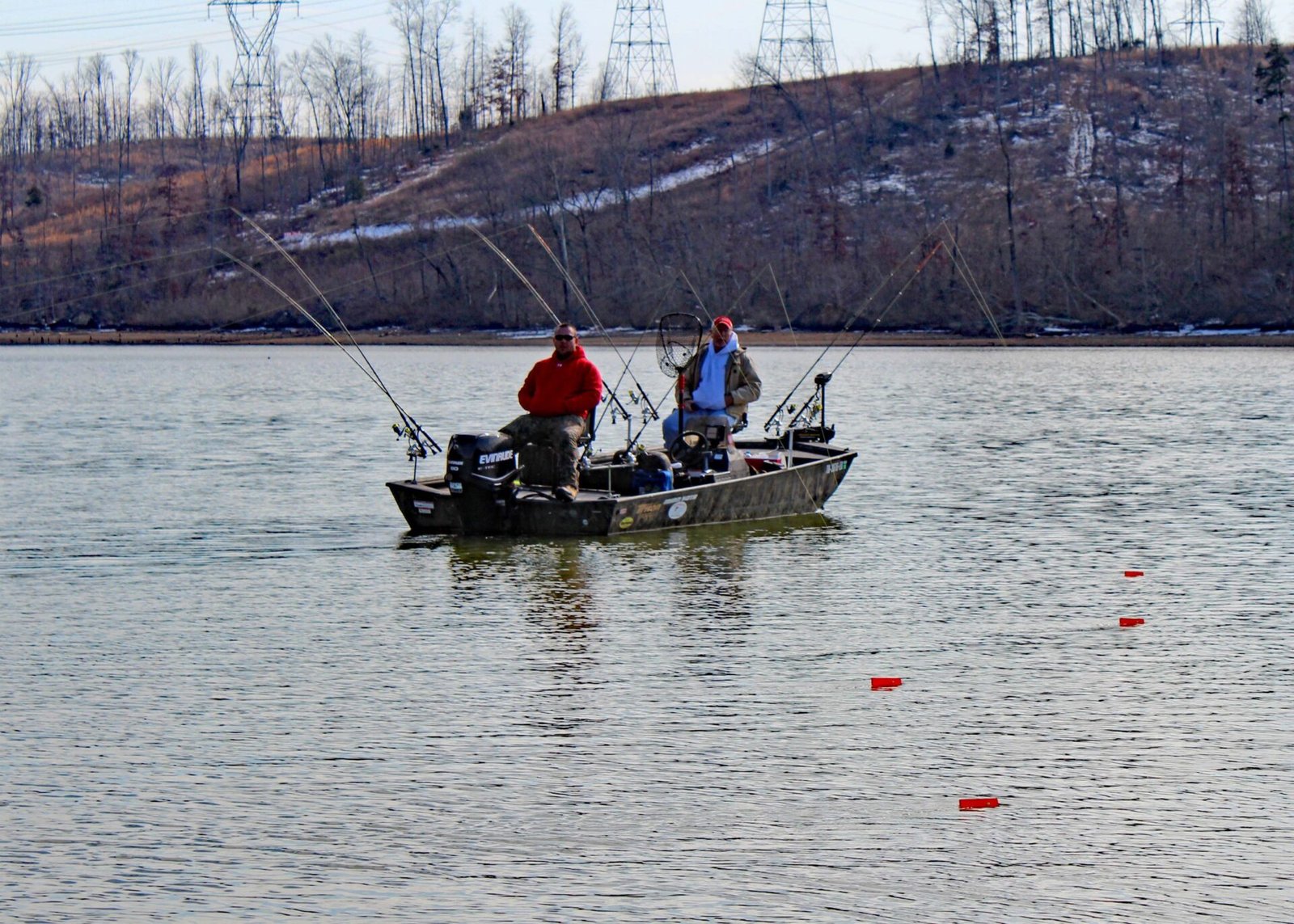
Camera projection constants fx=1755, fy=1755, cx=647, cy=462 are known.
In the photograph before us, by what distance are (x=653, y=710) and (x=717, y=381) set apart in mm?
7843

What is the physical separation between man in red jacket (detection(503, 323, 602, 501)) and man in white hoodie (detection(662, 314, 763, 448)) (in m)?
1.65

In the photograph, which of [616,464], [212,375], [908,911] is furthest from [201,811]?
[212,375]

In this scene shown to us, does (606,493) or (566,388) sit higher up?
(566,388)

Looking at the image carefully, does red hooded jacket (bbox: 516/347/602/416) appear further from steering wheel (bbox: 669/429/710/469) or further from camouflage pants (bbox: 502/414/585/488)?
steering wheel (bbox: 669/429/710/469)

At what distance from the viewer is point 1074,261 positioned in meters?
66.9

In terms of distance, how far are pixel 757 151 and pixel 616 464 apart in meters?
80.8

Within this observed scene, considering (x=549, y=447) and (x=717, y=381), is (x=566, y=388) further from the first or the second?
(x=717, y=381)

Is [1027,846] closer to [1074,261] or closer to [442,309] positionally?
[1074,261]

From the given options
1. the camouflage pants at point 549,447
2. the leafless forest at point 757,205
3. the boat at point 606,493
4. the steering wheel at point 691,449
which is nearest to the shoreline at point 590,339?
the leafless forest at point 757,205

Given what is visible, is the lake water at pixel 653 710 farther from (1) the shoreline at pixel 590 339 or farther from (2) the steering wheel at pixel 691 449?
(1) the shoreline at pixel 590 339

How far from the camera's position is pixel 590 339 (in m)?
64.2

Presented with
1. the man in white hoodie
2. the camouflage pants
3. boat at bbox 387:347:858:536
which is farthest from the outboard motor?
the man in white hoodie

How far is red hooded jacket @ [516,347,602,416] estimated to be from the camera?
15836mm

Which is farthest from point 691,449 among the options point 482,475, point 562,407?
point 482,475
